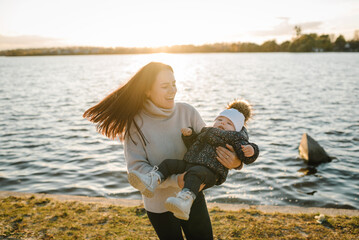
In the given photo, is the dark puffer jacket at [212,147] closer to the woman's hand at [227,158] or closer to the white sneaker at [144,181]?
the woman's hand at [227,158]

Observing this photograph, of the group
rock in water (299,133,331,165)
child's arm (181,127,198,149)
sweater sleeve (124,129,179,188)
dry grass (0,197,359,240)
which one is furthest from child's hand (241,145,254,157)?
rock in water (299,133,331,165)

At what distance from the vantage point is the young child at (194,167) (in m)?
2.61

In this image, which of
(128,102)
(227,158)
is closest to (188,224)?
(227,158)

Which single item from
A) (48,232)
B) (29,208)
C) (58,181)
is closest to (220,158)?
(48,232)

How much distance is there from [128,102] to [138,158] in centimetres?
61

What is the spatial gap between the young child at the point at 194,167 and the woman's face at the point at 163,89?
0.35m

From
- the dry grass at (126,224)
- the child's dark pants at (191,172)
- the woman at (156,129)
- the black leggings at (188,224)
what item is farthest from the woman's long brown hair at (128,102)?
the dry grass at (126,224)

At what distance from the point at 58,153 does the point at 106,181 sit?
3524 mm

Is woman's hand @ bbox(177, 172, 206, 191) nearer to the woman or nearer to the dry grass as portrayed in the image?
the woman

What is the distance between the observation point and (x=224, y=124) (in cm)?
367

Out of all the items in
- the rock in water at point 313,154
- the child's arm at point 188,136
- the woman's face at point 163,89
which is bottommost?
the rock in water at point 313,154

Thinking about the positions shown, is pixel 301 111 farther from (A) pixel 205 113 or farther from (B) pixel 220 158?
→ (B) pixel 220 158

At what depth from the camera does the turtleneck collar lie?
121 inches

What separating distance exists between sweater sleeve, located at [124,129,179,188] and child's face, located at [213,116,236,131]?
39.9 inches
